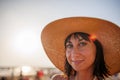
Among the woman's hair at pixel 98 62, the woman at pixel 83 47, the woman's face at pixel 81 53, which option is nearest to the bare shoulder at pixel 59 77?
the woman at pixel 83 47

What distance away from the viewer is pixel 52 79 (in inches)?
60.1

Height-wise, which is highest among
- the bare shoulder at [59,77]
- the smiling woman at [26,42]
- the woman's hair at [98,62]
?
the smiling woman at [26,42]

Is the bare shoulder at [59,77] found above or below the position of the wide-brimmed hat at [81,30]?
below

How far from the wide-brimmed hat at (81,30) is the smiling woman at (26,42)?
3.6 inches

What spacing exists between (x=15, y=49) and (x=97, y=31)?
0.68m

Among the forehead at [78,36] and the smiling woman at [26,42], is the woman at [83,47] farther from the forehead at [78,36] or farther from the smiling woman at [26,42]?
the smiling woman at [26,42]

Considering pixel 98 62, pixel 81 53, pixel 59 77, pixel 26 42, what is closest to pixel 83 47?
pixel 81 53

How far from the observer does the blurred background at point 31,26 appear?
1.52m

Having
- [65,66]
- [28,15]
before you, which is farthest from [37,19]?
[65,66]

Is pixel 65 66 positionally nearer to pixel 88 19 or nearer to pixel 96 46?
pixel 96 46

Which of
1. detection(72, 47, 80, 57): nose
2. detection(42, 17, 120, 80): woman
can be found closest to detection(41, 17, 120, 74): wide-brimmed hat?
detection(42, 17, 120, 80): woman

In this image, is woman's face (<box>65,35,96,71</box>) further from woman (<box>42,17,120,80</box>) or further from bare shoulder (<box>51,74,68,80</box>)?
bare shoulder (<box>51,74,68,80</box>)

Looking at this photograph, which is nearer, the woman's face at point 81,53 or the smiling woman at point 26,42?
the woman's face at point 81,53

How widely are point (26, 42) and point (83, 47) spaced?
0.48 metres
